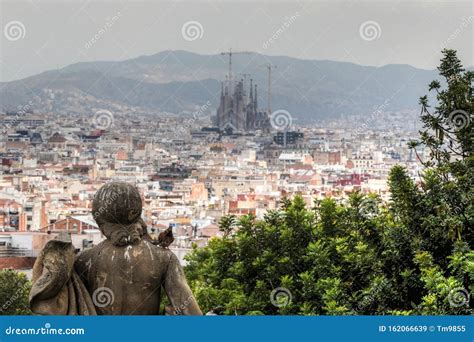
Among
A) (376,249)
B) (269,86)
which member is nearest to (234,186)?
(269,86)

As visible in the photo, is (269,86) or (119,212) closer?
(119,212)

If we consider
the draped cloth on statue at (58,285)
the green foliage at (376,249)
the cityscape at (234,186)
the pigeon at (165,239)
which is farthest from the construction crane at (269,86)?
the draped cloth on statue at (58,285)

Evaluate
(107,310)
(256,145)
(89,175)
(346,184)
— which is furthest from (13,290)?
(256,145)

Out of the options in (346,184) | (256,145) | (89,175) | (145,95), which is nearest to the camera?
(89,175)

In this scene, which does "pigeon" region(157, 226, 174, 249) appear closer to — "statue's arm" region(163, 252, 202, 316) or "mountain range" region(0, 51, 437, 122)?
"statue's arm" region(163, 252, 202, 316)

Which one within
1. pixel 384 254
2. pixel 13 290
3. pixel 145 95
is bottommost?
pixel 13 290

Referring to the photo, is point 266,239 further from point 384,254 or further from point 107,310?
point 107,310

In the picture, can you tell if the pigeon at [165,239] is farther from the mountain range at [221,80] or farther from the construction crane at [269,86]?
the construction crane at [269,86]

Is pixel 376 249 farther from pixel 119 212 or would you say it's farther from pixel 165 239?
pixel 119 212
